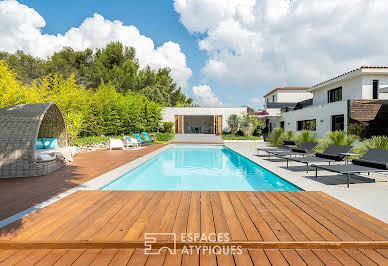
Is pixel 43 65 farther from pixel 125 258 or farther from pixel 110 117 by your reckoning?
pixel 125 258

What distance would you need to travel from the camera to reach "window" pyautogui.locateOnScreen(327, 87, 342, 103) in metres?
13.9

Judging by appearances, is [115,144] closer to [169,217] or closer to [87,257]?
[169,217]

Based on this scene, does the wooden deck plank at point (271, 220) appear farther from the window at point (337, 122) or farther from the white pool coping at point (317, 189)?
the window at point (337, 122)

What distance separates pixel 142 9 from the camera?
13.1 metres

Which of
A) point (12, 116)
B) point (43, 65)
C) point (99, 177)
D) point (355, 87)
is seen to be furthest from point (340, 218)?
point (43, 65)

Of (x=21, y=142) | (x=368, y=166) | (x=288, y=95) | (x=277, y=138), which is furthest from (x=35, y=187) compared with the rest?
(x=288, y=95)

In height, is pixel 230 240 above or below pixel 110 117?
below

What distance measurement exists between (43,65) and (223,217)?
2928 centimetres

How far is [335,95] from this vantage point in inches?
565

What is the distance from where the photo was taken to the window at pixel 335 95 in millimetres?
13922

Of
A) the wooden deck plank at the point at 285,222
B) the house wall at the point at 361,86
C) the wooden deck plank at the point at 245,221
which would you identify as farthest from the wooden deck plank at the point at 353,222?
the house wall at the point at 361,86

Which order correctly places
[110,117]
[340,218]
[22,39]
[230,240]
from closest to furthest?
[230,240] < [340,218] < [110,117] < [22,39]

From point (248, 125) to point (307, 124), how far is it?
20.9 ft

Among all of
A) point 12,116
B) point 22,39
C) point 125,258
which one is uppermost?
point 22,39
